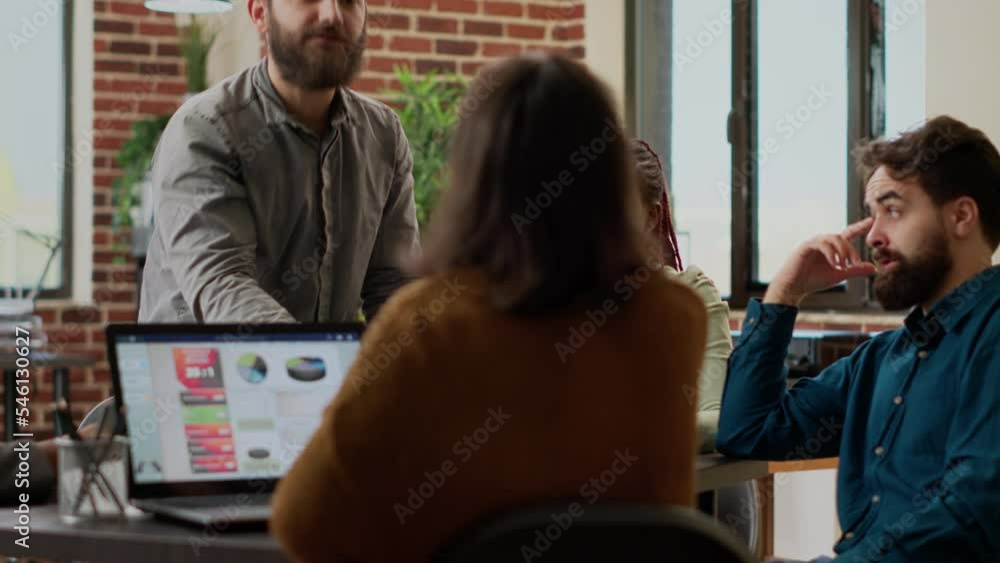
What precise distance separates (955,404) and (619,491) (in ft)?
3.25

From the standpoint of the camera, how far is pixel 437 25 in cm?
584

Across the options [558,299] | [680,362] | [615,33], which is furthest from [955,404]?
[615,33]

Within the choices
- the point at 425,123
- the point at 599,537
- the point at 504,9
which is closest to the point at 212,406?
the point at 599,537

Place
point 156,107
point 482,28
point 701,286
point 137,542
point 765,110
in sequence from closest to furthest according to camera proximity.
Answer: point 137,542
point 701,286
point 765,110
point 482,28
point 156,107

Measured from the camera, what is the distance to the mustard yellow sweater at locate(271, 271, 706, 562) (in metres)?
A: 1.23

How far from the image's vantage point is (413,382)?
1.23 meters

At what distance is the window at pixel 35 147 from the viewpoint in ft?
21.5

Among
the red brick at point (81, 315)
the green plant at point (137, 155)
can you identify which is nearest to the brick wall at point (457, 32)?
the green plant at point (137, 155)

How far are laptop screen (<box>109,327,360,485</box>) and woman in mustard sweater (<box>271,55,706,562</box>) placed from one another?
0.52m

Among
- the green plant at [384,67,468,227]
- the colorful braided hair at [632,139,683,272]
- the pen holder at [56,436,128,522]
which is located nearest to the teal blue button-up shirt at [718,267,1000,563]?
the colorful braided hair at [632,139,683,272]

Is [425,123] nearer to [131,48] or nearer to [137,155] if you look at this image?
[137,155]

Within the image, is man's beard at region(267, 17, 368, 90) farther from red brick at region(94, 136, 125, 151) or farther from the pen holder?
red brick at region(94, 136, 125, 151)

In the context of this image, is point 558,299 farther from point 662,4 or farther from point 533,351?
point 662,4

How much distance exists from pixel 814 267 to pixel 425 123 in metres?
3.19
